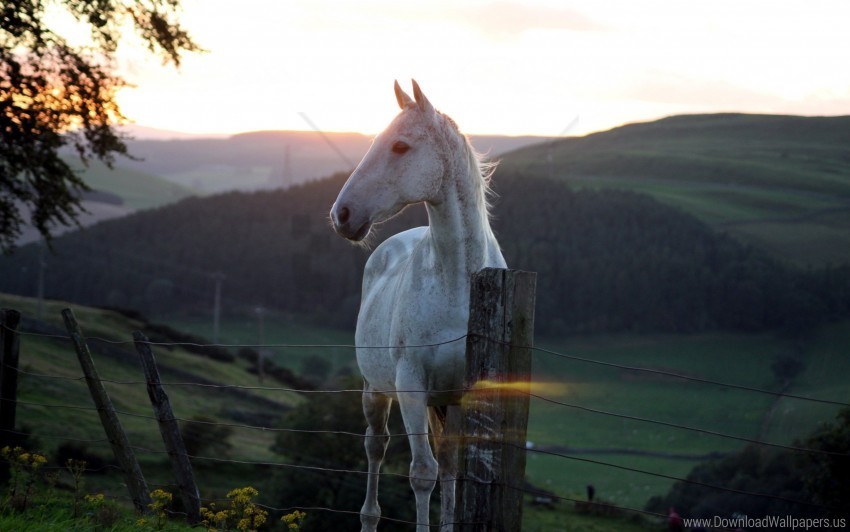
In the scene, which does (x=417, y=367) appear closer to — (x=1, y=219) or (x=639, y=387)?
(x=1, y=219)

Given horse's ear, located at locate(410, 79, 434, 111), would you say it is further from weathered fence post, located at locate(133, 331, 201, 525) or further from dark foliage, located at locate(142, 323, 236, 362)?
dark foliage, located at locate(142, 323, 236, 362)

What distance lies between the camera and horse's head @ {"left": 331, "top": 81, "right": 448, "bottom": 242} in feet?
18.2

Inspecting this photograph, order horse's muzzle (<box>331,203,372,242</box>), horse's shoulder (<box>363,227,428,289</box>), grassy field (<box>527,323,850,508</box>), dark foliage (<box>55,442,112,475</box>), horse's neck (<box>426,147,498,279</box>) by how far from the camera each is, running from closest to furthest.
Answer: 1. horse's muzzle (<box>331,203,372,242</box>)
2. horse's neck (<box>426,147,498,279</box>)
3. horse's shoulder (<box>363,227,428,289</box>)
4. dark foliage (<box>55,442,112,475</box>)
5. grassy field (<box>527,323,850,508</box>)

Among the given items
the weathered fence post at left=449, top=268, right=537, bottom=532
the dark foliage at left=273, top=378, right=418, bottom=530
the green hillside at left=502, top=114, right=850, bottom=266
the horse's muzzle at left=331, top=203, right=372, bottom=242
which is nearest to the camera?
the weathered fence post at left=449, top=268, right=537, bottom=532

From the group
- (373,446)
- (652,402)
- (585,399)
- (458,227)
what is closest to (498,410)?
(458,227)

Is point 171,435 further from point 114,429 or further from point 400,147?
point 400,147

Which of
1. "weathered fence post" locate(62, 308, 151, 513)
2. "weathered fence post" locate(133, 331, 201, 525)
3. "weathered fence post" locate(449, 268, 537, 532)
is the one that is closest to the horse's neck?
"weathered fence post" locate(449, 268, 537, 532)

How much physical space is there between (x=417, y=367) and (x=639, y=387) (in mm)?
84314

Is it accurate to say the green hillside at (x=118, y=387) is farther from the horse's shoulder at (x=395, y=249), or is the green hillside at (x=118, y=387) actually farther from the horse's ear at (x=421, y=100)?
the horse's ear at (x=421, y=100)

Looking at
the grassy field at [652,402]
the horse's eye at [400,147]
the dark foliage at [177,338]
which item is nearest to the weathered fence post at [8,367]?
the horse's eye at [400,147]

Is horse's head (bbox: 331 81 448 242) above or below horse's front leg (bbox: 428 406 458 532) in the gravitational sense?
above

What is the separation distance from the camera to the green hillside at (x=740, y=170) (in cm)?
→ 5691

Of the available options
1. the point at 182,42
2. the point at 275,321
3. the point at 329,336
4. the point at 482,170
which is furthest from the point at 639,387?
the point at 482,170

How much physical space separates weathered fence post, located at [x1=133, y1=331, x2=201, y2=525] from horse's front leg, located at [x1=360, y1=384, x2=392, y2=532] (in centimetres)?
134
